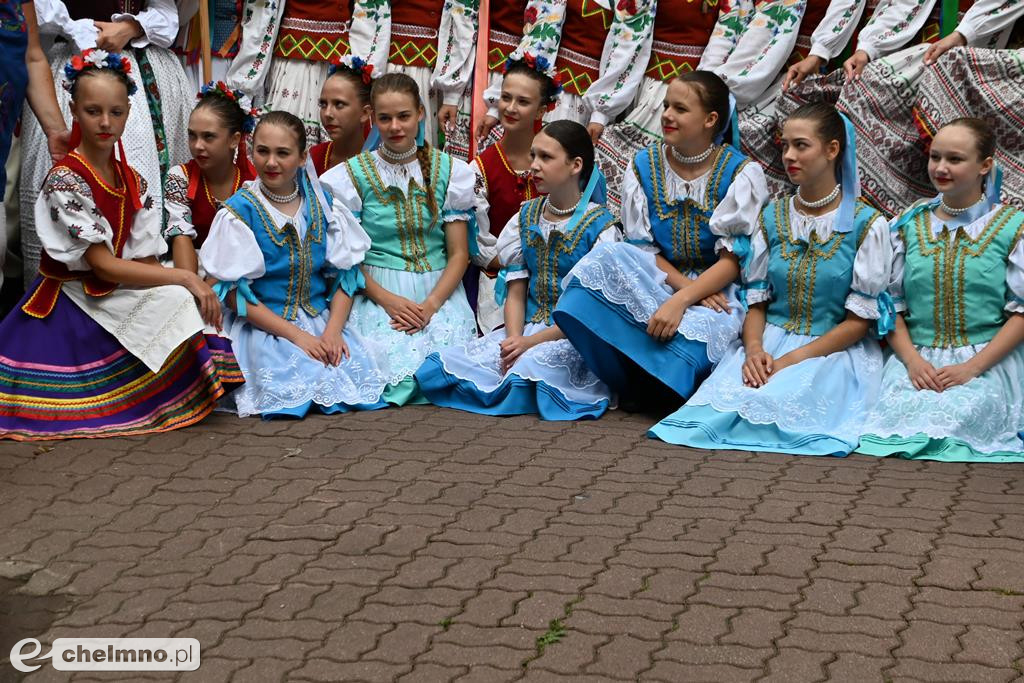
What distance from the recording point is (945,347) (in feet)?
14.9

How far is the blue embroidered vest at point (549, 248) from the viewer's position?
16.5 feet

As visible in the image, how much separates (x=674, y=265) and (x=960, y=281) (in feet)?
3.48

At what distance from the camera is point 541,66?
5547 mm

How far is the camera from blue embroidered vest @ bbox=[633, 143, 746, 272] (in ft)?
16.2

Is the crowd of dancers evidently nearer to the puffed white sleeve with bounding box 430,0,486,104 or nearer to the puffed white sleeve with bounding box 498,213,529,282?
the puffed white sleeve with bounding box 498,213,529,282

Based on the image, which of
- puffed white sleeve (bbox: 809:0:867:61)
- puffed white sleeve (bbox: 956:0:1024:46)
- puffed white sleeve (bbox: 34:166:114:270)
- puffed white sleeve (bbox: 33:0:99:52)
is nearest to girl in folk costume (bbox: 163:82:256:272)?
puffed white sleeve (bbox: 34:166:114:270)

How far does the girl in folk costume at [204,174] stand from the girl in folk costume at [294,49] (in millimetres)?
1030

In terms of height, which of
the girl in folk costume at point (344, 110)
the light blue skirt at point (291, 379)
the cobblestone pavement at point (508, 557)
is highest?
the girl in folk costume at point (344, 110)

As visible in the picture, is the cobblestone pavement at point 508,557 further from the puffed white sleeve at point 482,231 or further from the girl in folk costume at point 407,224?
the puffed white sleeve at point 482,231

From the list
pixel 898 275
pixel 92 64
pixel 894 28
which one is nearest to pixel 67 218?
pixel 92 64

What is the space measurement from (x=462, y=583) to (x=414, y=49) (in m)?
3.72

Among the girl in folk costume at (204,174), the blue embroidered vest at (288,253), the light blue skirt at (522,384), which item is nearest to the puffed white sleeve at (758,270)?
the light blue skirt at (522,384)

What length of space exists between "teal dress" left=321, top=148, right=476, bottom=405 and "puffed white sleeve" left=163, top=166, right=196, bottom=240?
1.78 ft

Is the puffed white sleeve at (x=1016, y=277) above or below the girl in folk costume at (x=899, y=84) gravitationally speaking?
below
